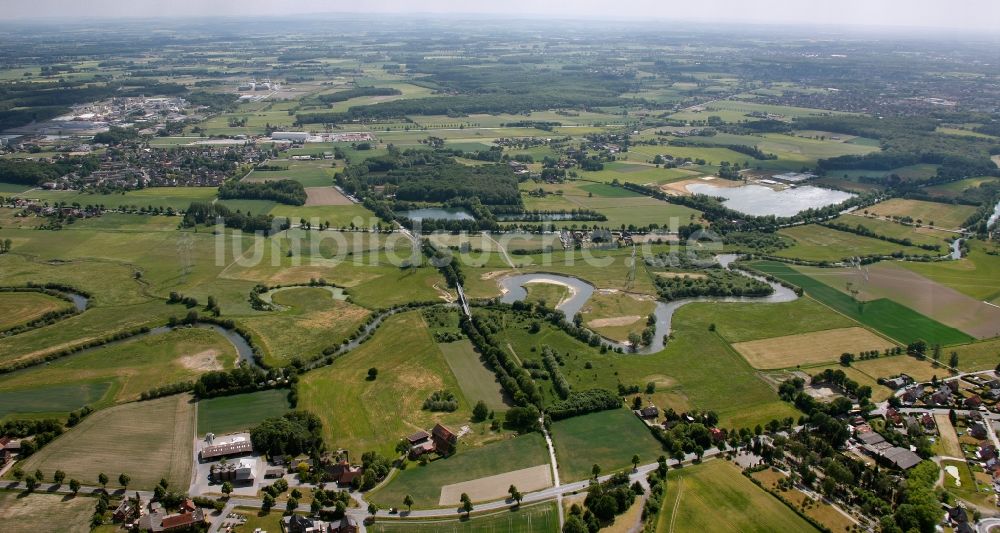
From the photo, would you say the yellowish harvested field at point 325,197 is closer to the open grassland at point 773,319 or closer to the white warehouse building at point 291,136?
the white warehouse building at point 291,136

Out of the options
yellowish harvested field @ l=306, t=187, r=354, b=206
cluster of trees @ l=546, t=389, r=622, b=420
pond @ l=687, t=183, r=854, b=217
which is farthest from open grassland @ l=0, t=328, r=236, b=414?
pond @ l=687, t=183, r=854, b=217

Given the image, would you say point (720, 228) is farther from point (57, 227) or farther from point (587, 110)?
point (587, 110)

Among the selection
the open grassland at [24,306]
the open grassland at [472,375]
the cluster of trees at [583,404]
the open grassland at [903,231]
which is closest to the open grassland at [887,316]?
the open grassland at [903,231]

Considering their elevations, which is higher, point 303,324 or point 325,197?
point 325,197

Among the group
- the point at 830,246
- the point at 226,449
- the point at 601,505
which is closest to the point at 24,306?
the point at 226,449

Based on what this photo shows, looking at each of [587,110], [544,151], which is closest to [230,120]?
[544,151]

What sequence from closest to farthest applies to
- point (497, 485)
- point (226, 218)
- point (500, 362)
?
point (497, 485) < point (500, 362) < point (226, 218)

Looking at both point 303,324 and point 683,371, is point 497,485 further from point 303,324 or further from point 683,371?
point 303,324
